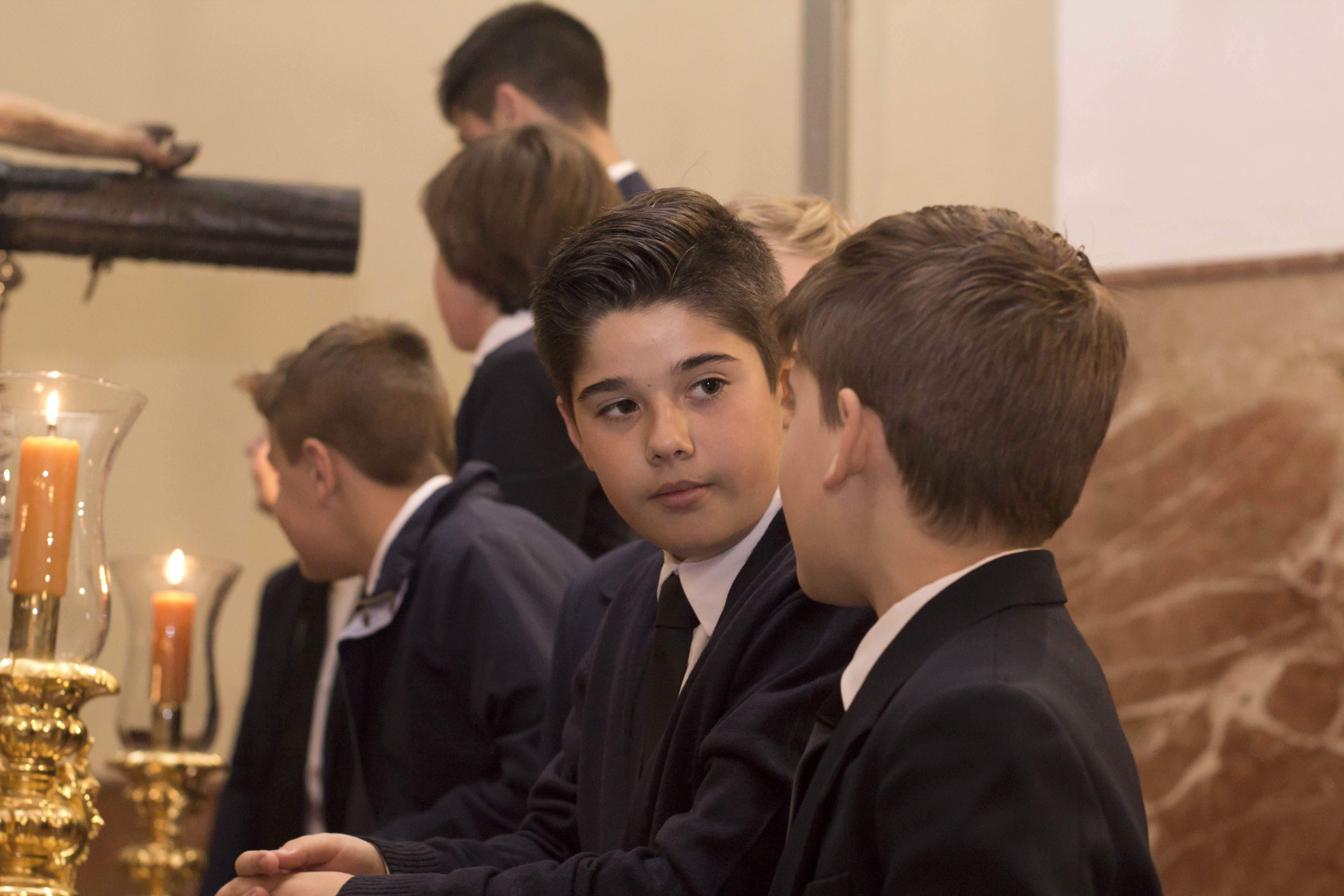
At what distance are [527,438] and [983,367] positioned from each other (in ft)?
4.31

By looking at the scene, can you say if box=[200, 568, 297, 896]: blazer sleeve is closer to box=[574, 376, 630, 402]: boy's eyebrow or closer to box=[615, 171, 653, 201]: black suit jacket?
box=[615, 171, 653, 201]: black suit jacket

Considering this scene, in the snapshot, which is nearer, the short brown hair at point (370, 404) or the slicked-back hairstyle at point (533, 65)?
the short brown hair at point (370, 404)

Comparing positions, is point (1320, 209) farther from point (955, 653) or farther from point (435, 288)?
point (955, 653)

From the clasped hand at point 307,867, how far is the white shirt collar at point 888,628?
51 cm

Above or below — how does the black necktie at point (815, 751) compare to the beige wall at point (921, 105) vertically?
below

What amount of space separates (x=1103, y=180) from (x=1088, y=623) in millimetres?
1161

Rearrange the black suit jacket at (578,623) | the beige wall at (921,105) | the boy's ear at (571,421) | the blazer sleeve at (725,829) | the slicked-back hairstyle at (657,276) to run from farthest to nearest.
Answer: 1. the beige wall at (921,105)
2. the black suit jacket at (578,623)
3. the boy's ear at (571,421)
4. the slicked-back hairstyle at (657,276)
5. the blazer sleeve at (725,829)

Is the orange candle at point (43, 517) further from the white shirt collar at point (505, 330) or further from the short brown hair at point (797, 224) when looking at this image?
the white shirt collar at point (505, 330)

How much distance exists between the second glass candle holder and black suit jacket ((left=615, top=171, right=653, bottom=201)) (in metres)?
1.04

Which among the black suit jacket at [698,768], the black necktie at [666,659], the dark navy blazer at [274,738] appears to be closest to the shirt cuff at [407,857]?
the black suit jacket at [698,768]

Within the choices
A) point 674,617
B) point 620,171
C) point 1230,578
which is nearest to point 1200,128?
point 1230,578

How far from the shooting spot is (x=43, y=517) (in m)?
1.39

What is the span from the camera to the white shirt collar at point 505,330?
2.36 m

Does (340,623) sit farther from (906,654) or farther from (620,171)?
(906,654)
